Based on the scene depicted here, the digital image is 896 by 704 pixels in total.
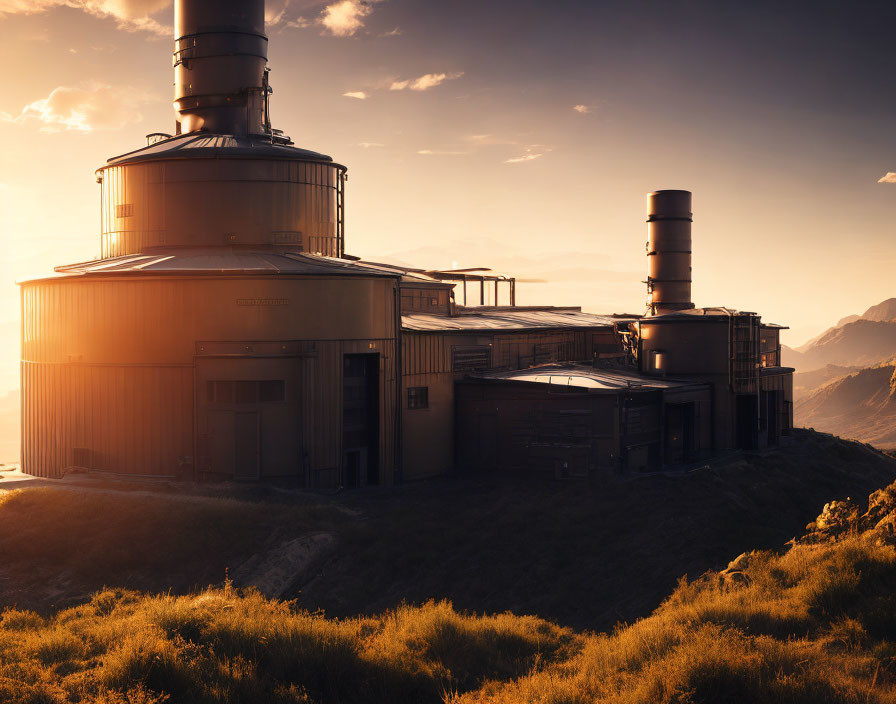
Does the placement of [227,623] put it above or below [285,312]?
below

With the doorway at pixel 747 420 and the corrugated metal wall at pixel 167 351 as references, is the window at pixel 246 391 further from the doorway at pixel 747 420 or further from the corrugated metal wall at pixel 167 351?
the doorway at pixel 747 420

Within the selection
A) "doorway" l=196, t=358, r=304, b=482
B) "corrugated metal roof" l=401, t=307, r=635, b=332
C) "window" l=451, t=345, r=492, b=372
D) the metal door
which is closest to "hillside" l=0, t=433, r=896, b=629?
the metal door

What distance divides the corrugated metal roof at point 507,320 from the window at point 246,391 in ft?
19.9

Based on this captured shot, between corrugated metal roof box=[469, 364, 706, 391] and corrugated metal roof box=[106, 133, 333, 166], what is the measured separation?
12240 millimetres

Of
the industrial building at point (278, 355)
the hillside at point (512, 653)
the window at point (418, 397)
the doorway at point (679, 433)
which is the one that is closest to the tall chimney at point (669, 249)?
the industrial building at point (278, 355)

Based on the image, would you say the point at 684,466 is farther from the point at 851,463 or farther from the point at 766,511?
the point at 851,463

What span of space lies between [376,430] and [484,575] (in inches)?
419

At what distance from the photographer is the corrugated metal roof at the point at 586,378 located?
106 feet

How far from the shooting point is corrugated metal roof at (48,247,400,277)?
30094mm

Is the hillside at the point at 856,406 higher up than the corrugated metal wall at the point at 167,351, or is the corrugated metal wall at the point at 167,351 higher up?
the corrugated metal wall at the point at 167,351

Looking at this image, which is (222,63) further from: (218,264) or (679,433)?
(679,433)

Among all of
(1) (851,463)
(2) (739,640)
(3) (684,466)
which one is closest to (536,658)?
(2) (739,640)

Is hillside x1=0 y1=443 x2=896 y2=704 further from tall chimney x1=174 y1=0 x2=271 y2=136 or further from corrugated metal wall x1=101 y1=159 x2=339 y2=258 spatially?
tall chimney x1=174 y1=0 x2=271 y2=136

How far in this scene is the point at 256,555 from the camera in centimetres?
2380
